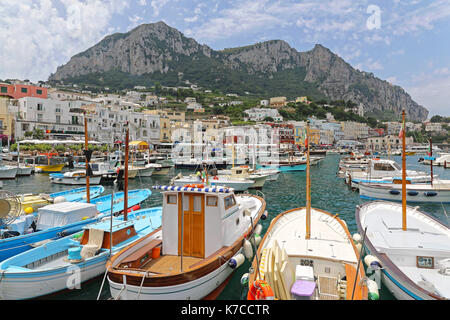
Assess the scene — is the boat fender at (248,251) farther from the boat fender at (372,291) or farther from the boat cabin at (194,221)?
the boat fender at (372,291)

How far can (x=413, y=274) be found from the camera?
682cm

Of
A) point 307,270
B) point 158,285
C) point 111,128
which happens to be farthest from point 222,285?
point 111,128

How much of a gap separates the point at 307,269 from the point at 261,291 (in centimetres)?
153

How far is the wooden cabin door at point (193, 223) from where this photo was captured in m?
7.52

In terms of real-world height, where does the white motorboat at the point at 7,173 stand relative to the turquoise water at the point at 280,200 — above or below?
above

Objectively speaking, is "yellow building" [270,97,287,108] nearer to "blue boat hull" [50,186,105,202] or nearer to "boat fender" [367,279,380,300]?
"blue boat hull" [50,186,105,202]

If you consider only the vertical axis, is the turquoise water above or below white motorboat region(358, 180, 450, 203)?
below

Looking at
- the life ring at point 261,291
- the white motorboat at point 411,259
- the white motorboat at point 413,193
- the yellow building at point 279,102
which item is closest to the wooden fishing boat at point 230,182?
the white motorboat at point 413,193

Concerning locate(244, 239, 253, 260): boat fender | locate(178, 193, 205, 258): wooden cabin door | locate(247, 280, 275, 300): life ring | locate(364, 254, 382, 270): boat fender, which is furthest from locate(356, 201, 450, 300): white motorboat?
locate(178, 193, 205, 258): wooden cabin door

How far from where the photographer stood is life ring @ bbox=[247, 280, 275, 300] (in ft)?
15.6

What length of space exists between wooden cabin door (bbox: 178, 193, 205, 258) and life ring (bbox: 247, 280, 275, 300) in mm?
2813

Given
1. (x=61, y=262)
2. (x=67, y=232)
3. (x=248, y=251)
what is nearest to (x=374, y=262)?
(x=248, y=251)

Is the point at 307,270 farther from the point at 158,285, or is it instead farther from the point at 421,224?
the point at 421,224
